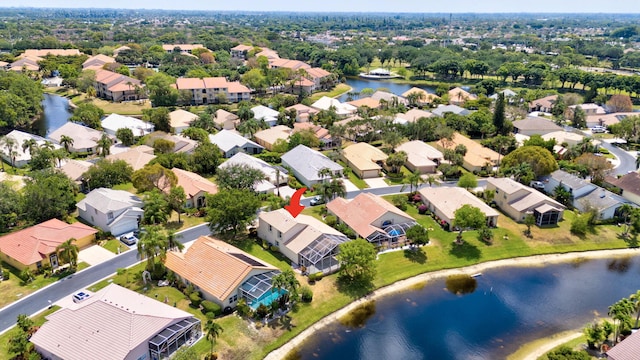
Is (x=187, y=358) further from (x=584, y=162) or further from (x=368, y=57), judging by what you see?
(x=368, y=57)

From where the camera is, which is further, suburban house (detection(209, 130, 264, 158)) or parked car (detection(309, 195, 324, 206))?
suburban house (detection(209, 130, 264, 158))

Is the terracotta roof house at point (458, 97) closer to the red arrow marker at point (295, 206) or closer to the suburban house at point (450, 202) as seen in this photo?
the suburban house at point (450, 202)

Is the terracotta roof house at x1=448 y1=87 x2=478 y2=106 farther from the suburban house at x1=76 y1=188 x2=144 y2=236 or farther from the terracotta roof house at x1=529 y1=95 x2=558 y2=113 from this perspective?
the suburban house at x1=76 y1=188 x2=144 y2=236

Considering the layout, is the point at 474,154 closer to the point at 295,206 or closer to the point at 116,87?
the point at 295,206

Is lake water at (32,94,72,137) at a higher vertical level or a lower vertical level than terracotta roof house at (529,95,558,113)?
lower

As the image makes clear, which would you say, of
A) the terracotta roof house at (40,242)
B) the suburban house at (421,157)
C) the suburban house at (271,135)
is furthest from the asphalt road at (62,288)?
the suburban house at (421,157)

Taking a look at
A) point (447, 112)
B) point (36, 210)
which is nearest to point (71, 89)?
point (36, 210)

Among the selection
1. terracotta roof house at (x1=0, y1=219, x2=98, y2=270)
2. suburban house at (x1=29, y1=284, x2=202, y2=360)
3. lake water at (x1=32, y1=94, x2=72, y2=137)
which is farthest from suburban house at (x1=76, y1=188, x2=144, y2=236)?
lake water at (x1=32, y1=94, x2=72, y2=137)
